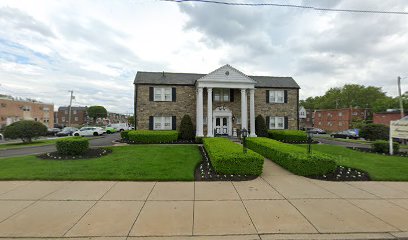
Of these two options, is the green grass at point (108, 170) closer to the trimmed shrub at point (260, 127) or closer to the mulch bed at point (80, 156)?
the mulch bed at point (80, 156)

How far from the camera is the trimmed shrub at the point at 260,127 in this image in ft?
74.2

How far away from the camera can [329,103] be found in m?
82.1

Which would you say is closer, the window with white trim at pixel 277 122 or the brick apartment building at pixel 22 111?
the window with white trim at pixel 277 122

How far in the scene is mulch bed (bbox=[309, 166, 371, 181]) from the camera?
812cm

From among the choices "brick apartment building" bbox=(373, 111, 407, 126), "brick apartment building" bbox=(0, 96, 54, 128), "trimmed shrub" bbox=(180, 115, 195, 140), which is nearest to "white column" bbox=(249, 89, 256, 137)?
"trimmed shrub" bbox=(180, 115, 195, 140)

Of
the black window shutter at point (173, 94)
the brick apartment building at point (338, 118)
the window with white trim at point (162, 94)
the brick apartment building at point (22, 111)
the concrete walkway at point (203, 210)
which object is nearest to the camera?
the concrete walkway at point (203, 210)

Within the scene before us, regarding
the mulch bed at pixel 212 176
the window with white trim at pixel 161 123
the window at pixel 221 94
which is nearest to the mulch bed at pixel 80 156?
the mulch bed at pixel 212 176

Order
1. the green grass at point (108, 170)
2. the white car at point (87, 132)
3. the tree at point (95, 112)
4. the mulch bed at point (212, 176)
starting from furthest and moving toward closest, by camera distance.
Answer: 1. the tree at point (95, 112)
2. the white car at point (87, 132)
3. the mulch bed at point (212, 176)
4. the green grass at point (108, 170)

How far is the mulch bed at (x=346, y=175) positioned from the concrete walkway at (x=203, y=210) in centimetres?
65

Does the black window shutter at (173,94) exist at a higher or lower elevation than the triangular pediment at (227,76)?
lower

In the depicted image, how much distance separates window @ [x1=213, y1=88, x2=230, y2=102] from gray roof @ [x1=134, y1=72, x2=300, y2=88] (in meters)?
2.67

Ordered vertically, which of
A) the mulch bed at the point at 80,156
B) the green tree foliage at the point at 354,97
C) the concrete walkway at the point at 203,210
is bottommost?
the concrete walkway at the point at 203,210

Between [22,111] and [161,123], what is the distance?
156ft

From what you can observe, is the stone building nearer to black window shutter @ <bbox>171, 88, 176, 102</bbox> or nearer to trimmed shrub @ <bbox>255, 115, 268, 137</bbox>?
black window shutter @ <bbox>171, 88, 176, 102</bbox>
